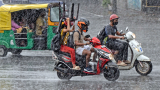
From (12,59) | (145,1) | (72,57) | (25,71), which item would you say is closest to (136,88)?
(72,57)

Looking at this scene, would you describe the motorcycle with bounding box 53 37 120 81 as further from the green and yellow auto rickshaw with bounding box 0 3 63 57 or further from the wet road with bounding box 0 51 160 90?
the green and yellow auto rickshaw with bounding box 0 3 63 57

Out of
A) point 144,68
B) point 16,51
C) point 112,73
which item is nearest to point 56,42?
point 112,73

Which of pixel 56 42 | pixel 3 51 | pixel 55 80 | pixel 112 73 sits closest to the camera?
pixel 112 73

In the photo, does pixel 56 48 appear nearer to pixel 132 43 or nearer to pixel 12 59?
pixel 132 43

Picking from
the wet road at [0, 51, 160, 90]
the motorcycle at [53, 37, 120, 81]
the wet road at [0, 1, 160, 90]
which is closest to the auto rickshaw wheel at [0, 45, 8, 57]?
the wet road at [0, 1, 160, 90]

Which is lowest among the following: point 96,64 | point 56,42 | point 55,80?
point 55,80

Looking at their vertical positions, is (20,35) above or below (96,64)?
above

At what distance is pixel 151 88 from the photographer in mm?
7281

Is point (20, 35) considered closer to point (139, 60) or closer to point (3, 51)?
point (3, 51)

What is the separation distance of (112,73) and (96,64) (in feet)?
1.59

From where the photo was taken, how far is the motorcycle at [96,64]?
26.1 ft

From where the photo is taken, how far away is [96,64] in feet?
26.9

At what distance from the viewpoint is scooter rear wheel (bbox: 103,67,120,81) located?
7930mm

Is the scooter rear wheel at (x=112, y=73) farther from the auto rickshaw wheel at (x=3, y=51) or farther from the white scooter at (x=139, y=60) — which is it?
the auto rickshaw wheel at (x=3, y=51)
